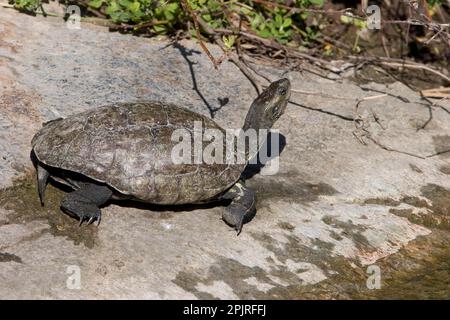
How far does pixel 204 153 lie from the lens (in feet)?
13.8

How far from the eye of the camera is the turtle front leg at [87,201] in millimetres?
3924

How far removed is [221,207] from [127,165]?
2.48 feet

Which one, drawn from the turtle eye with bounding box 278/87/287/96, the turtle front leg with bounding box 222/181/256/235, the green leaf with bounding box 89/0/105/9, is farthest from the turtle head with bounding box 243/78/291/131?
the green leaf with bounding box 89/0/105/9

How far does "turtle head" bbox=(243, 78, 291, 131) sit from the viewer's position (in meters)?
4.72

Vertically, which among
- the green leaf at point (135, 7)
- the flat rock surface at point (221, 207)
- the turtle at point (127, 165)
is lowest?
the flat rock surface at point (221, 207)

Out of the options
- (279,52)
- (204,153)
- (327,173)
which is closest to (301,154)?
(327,173)

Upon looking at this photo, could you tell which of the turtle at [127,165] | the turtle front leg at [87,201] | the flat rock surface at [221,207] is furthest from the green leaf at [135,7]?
the turtle front leg at [87,201]

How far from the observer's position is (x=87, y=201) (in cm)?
396

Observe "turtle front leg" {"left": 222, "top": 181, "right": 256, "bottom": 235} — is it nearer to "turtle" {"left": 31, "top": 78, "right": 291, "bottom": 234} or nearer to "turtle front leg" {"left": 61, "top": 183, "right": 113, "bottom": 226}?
"turtle" {"left": 31, "top": 78, "right": 291, "bottom": 234}

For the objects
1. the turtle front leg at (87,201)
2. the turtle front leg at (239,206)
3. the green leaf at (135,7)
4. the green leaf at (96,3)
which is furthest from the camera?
the green leaf at (96,3)

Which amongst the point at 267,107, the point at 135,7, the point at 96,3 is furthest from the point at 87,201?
the point at 96,3

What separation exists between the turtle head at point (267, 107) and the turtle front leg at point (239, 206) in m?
0.50

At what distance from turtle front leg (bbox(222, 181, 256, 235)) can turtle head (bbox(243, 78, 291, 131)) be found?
0.50 m

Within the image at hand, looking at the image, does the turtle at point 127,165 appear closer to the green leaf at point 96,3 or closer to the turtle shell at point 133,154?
the turtle shell at point 133,154
